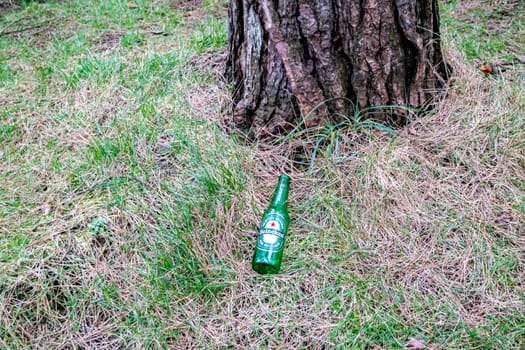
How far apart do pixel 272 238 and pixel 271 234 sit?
0.06ft

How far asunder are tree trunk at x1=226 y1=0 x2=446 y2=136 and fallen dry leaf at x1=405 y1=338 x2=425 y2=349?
1100 millimetres

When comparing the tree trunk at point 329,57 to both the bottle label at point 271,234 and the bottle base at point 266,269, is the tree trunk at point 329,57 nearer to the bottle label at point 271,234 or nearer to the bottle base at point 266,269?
the bottle label at point 271,234

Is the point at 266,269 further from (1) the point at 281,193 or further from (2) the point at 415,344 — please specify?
(2) the point at 415,344

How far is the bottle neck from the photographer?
2.14 metres

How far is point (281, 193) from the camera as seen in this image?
2.15 m

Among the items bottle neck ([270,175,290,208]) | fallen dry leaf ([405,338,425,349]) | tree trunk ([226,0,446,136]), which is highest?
tree trunk ([226,0,446,136])

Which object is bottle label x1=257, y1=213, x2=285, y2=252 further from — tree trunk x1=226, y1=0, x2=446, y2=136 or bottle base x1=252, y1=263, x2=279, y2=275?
tree trunk x1=226, y1=0, x2=446, y2=136

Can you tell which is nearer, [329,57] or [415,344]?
[415,344]

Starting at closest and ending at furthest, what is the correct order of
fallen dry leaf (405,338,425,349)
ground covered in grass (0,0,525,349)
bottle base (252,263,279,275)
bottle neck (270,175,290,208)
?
fallen dry leaf (405,338,425,349) → ground covered in grass (0,0,525,349) → bottle base (252,263,279,275) → bottle neck (270,175,290,208)

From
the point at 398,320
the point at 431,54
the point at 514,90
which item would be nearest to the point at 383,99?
the point at 431,54

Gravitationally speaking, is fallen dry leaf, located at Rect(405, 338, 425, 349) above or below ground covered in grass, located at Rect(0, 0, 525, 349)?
below

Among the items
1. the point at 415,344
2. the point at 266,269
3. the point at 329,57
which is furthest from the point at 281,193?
the point at 415,344

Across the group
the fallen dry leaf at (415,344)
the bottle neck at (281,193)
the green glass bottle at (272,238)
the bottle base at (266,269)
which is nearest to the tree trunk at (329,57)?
the bottle neck at (281,193)

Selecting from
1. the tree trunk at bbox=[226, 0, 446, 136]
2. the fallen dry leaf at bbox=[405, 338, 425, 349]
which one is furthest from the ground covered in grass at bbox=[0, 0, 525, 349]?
the tree trunk at bbox=[226, 0, 446, 136]
